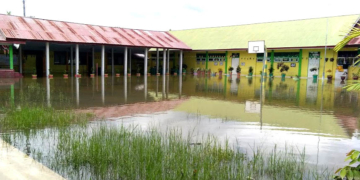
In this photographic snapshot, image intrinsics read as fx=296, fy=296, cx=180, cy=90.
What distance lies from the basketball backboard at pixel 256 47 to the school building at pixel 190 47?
0.89 m

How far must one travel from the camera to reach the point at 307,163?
16.5ft

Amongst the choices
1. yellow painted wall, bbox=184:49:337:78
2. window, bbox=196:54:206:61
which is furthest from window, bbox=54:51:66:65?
window, bbox=196:54:206:61

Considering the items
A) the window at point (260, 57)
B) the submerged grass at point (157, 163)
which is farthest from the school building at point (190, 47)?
the submerged grass at point (157, 163)

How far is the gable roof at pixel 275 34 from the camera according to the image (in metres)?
27.7

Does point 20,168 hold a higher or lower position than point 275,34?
lower

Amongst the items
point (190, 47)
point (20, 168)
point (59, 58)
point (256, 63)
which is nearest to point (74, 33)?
point (59, 58)

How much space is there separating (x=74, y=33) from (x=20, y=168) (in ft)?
76.8

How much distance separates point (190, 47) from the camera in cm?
3534

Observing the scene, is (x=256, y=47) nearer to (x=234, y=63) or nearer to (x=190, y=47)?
(x=234, y=63)

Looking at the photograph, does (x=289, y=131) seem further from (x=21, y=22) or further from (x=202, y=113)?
(x=21, y=22)

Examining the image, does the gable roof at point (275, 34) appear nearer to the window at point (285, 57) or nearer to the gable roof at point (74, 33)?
the window at point (285, 57)

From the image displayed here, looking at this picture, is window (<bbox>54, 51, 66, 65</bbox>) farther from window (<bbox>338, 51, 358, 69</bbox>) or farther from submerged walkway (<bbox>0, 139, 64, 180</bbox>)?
submerged walkway (<bbox>0, 139, 64, 180</bbox>)

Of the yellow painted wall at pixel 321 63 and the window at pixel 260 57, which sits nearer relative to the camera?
the yellow painted wall at pixel 321 63

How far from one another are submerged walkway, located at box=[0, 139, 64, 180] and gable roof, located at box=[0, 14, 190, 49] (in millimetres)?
19314
